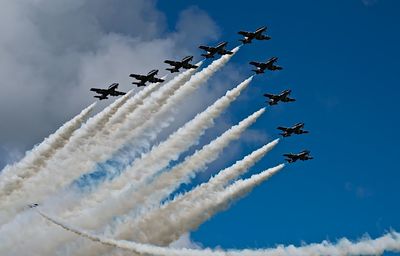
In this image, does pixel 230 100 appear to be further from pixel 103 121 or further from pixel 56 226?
pixel 56 226

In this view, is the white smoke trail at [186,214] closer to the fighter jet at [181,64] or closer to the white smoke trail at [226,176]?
the white smoke trail at [226,176]

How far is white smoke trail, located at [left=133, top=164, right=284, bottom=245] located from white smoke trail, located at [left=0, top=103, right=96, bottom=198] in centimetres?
1895

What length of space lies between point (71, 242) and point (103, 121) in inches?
770

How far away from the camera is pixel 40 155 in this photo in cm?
14900

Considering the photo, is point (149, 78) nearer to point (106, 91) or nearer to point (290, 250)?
point (106, 91)

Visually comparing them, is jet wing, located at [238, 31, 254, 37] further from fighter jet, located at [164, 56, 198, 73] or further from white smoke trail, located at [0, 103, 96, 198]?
white smoke trail, located at [0, 103, 96, 198]

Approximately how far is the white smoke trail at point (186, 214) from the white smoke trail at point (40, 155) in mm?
18952

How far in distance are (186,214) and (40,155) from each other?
81.5 ft

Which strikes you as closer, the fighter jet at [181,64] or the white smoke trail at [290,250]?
the white smoke trail at [290,250]

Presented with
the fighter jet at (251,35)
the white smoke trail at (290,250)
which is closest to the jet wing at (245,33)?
the fighter jet at (251,35)

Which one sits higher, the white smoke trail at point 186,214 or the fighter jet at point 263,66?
the fighter jet at point 263,66

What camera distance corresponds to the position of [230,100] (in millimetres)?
148250

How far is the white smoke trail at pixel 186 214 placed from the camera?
452ft

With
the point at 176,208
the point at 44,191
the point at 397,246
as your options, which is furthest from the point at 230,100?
the point at 397,246
